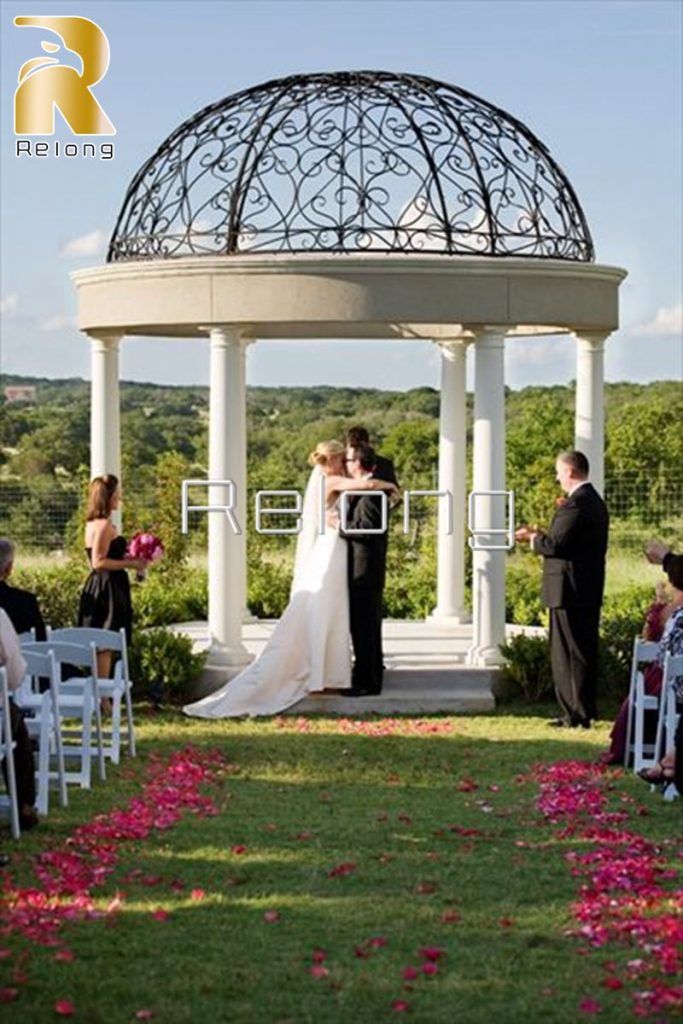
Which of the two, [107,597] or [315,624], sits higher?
[107,597]

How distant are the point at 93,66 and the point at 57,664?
9.06 meters

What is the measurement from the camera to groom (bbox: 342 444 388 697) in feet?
52.2

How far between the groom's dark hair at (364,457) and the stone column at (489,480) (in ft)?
3.36

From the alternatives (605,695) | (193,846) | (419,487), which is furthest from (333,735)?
(419,487)

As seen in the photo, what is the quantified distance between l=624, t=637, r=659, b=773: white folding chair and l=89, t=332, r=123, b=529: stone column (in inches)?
239

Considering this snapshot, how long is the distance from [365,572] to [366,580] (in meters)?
0.07

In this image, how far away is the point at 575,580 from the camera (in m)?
15.2

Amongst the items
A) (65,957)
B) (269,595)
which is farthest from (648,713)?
(269,595)

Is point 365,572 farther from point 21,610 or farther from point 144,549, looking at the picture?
point 21,610

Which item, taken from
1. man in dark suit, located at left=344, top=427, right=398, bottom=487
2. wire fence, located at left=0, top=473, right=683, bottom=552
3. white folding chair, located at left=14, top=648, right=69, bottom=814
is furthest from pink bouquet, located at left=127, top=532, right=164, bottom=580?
wire fence, located at left=0, top=473, right=683, bottom=552

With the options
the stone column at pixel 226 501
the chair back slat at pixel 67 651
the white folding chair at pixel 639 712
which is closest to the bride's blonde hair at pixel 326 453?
the stone column at pixel 226 501

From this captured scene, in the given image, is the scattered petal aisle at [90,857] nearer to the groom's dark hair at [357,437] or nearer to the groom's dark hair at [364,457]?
the groom's dark hair at [364,457]

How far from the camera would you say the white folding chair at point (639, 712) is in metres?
12.7

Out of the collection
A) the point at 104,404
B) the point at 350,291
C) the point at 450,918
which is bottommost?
the point at 450,918
